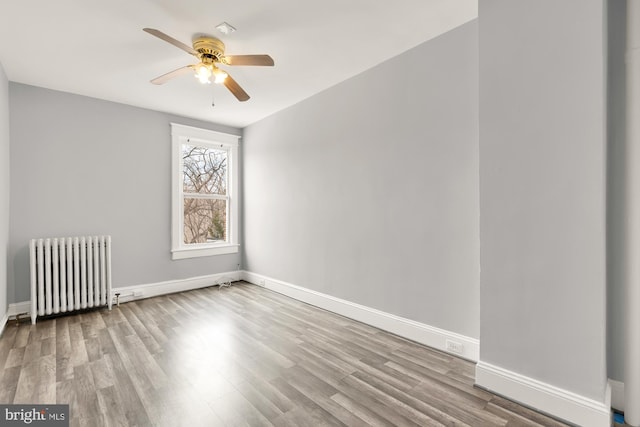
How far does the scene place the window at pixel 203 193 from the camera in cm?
455

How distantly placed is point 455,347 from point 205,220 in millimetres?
4105

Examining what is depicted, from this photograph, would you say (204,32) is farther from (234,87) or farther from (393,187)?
(393,187)

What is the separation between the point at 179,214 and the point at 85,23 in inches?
108

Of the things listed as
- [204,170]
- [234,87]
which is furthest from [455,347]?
[204,170]

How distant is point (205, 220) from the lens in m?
4.98

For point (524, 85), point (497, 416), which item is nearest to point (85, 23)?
point (524, 85)

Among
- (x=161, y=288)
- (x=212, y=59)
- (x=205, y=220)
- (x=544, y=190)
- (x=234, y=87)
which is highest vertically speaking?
(x=212, y=59)

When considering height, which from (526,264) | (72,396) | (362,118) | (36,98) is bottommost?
(72,396)

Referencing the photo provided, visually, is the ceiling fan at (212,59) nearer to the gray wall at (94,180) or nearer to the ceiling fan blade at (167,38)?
the ceiling fan blade at (167,38)

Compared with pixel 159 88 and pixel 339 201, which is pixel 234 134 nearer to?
pixel 159 88

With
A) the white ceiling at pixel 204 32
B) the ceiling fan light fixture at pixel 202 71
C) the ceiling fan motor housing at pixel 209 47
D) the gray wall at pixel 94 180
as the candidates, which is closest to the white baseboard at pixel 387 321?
the gray wall at pixel 94 180

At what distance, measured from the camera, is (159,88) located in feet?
11.6

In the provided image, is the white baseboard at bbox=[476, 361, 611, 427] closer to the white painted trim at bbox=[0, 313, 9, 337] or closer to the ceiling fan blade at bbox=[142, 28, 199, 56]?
the ceiling fan blade at bbox=[142, 28, 199, 56]

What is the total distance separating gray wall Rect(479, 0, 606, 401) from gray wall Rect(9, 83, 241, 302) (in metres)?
4.22
